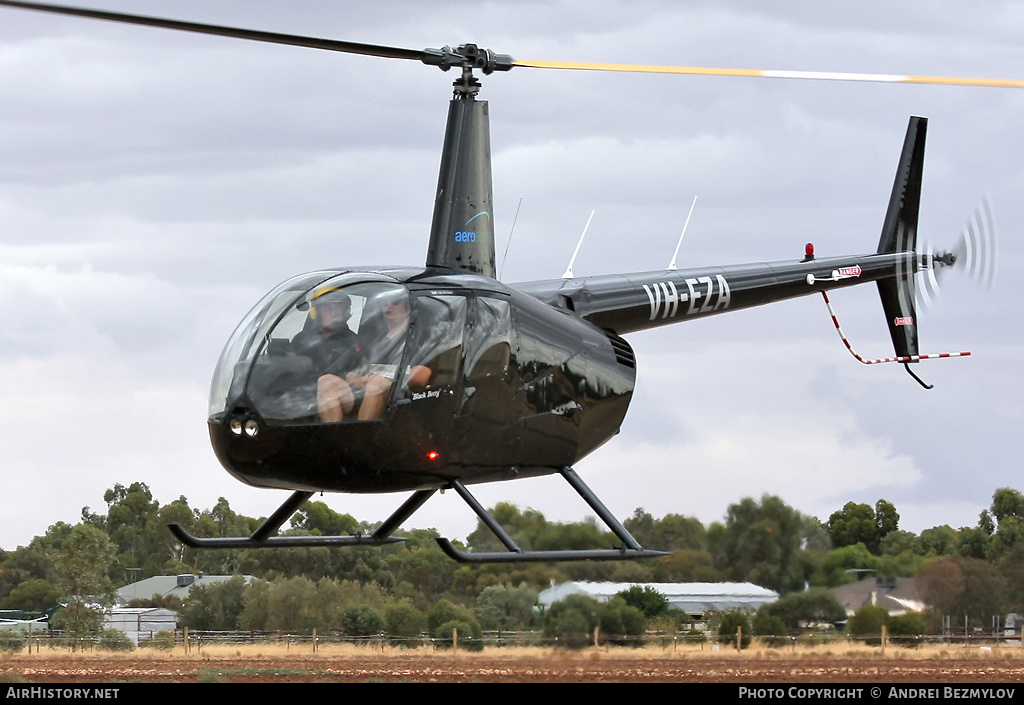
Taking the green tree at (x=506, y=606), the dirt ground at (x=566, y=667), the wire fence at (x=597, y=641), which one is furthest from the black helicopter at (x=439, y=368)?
the dirt ground at (x=566, y=667)

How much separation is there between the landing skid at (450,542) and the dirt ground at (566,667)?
606cm

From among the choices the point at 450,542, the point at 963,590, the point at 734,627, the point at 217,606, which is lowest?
the point at 217,606

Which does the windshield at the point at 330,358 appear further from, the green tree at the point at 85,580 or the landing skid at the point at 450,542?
the green tree at the point at 85,580

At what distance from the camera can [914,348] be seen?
18.7m

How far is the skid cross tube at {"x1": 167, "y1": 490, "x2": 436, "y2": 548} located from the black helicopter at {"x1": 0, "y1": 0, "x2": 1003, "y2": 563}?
0.06 feet

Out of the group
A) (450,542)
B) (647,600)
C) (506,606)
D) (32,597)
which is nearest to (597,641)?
(647,600)

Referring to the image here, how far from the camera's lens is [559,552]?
12.5 metres

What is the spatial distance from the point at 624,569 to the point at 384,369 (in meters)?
7.73

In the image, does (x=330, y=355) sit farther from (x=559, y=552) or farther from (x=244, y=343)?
(x=559, y=552)

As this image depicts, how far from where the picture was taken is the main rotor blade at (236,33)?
11242 mm

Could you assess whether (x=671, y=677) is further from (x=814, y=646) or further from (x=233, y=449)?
(x=233, y=449)

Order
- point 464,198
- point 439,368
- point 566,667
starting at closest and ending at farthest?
point 439,368, point 464,198, point 566,667

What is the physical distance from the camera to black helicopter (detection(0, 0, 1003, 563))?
1114 centimetres
